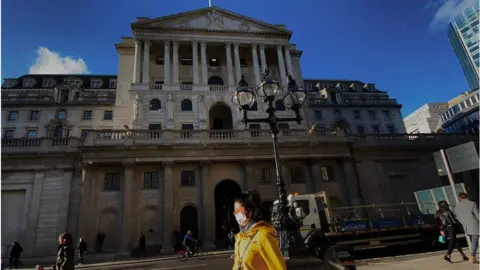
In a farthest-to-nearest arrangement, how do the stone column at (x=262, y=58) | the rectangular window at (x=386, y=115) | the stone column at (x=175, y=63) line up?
the rectangular window at (x=386, y=115), the stone column at (x=262, y=58), the stone column at (x=175, y=63)

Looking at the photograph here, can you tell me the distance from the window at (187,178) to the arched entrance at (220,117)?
9.64 meters

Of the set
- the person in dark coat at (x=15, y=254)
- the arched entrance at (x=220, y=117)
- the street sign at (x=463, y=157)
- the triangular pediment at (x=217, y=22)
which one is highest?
the triangular pediment at (x=217, y=22)

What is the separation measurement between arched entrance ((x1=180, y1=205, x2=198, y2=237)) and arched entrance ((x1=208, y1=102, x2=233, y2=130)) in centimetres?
1171

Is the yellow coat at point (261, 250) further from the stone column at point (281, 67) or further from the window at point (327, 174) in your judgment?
the stone column at point (281, 67)

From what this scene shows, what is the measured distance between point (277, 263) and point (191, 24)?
1482 inches

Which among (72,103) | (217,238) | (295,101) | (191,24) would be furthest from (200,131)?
(72,103)

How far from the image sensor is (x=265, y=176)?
25.9 metres

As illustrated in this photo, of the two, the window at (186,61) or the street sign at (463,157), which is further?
the window at (186,61)

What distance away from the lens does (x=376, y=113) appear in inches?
2018

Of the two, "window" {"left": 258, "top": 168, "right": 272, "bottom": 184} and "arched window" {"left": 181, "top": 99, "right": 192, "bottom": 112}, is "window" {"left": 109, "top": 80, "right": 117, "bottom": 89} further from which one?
"window" {"left": 258, "top": 168, "right": 272, "bottom": 184}

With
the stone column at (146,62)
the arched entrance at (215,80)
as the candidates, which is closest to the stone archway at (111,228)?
the stone column at (146,62)

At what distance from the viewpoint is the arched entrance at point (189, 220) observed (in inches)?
941

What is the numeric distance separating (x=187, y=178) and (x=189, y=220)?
11.8 feet

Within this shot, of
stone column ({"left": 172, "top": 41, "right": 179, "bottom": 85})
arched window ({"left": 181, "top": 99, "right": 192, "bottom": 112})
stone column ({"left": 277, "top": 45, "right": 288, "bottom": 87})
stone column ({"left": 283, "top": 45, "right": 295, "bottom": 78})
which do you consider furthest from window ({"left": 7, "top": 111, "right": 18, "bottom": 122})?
stone column ({"left": 283, "top": 45, "right": 295, "bottom": 78})
